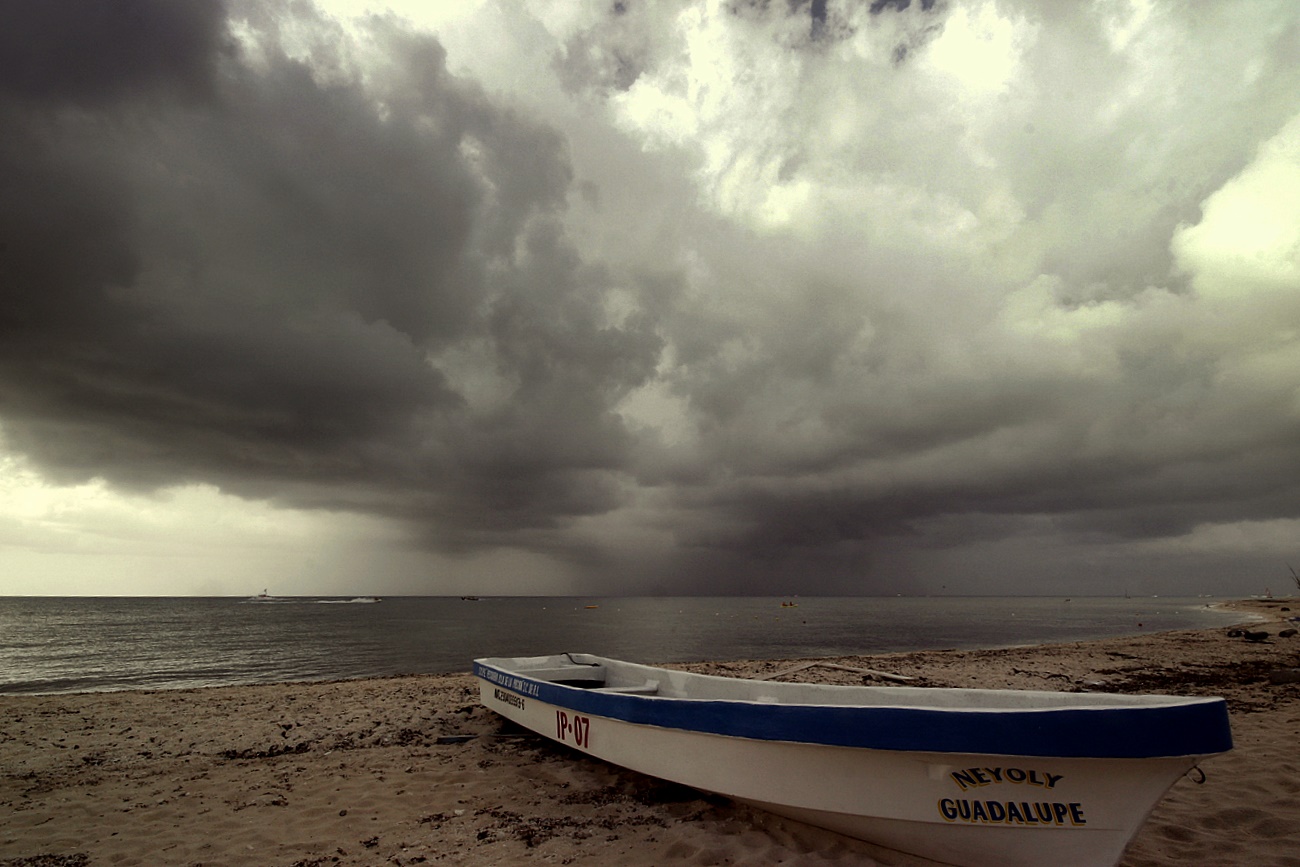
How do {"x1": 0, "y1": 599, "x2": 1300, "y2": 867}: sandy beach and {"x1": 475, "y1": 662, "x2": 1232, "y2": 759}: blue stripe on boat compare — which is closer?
{"x1": 475, "y1": 662, "x2": 1232, "y2": 759}: blue stripe on boat

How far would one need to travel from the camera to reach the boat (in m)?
4.50

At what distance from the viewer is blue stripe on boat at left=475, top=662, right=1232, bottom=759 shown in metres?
4.41

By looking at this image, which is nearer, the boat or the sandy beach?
the boat

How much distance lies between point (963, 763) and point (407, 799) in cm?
671

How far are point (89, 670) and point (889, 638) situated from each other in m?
48.1

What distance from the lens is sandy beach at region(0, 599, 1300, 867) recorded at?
600 cm

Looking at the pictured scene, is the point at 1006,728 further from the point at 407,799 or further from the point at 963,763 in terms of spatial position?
the point at 407,799

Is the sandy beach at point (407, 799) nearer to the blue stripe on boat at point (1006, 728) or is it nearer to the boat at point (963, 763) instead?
the boat at point (963, 763)

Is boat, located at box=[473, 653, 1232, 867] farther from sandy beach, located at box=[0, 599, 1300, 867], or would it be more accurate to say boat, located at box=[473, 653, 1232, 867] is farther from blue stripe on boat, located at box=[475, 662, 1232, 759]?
sandy beach, located at box=[0, 599, 1300, 867]

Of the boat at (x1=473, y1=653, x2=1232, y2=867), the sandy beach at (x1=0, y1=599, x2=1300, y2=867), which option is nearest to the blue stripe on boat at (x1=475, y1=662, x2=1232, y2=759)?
the boat at (x1=473, y1=653, x2=1232, y2=867)

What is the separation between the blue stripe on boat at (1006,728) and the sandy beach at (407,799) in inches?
49.0

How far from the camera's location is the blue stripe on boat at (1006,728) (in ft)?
14.5

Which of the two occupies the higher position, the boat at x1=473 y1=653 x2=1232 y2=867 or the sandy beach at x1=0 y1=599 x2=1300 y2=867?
the boat at x1=473 y1=653 x2=1232 y2=867

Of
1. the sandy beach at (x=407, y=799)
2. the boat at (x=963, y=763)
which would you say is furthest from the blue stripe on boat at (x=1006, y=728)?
the sandy beach at (x=407, y=799)
